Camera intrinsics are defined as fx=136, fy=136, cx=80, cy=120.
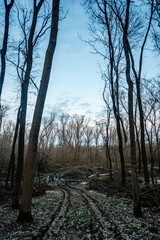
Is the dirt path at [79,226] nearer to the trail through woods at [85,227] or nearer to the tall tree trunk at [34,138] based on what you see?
the trail through woods at [85,227]

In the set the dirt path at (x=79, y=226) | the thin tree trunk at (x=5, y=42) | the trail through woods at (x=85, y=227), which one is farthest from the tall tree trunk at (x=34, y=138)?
the thin tree trunk at (x=5, y=42)

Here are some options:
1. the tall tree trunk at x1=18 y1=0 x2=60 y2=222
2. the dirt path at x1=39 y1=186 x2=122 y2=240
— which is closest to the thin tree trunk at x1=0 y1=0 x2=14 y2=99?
the tall tree trunk at x1=18 y1=0 x2=60 y2=222

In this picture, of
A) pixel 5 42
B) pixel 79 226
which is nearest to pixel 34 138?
pixel 79 226

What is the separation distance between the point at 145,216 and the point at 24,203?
13.3 ft

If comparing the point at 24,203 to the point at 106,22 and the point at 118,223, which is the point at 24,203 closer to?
the point at 118,223

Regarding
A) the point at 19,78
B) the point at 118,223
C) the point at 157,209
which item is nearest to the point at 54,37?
the point at 19,78

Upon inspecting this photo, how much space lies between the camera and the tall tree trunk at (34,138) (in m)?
3.90

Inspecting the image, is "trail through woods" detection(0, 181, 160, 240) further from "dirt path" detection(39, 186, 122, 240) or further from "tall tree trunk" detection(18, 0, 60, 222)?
"tall tree trunk" detection(18, 0, 60, 222)

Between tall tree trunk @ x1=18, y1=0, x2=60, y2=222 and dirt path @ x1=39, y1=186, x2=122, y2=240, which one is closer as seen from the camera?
dirt path @ x1=39, y1=186, x2=122, y2=240

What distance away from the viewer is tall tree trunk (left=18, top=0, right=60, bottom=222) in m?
3.90

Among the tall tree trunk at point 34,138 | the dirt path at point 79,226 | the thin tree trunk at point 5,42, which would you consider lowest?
the dirt path at point 79,226

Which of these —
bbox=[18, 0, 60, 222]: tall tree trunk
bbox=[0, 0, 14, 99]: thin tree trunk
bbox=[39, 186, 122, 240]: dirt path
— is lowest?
bbox=[39, 186, 122, 240]: dirt path

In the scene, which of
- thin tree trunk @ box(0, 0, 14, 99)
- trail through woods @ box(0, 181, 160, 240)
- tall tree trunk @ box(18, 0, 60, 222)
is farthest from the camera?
thin tree trunk @ box(0, 0, 14, 99)

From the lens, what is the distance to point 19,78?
28.7 feet
